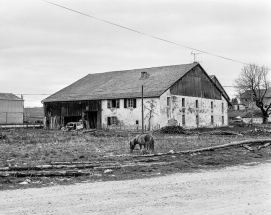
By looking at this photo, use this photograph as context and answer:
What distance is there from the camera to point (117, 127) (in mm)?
49406

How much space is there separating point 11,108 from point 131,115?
3189cm

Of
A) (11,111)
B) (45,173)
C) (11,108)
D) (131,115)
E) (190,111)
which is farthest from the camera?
(11,108)

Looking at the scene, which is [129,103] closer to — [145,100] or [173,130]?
[145,100]

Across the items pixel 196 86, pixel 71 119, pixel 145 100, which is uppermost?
pixel 196 86

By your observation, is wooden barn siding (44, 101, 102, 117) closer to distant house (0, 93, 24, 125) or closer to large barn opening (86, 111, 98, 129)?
large barn opening (86, 111, 98, 129)

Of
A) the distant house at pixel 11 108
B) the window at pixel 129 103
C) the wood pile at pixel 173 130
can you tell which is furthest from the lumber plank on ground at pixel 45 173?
the distant house at pixel 11 108

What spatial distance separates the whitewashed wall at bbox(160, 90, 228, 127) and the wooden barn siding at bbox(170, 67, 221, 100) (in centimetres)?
60

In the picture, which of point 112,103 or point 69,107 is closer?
point 112,103

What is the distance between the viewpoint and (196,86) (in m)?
54.0

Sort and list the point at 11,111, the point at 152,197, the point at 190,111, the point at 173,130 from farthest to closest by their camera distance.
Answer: the point at 11,111, the point at 190,111, the point at 173,130, the point at 152,197

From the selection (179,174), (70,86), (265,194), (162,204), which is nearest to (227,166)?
(179,174)

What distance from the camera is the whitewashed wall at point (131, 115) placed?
46.7 meters

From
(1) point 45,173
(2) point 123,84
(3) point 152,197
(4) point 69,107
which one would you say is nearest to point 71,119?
(4) point 69,107

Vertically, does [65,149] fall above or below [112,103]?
below
